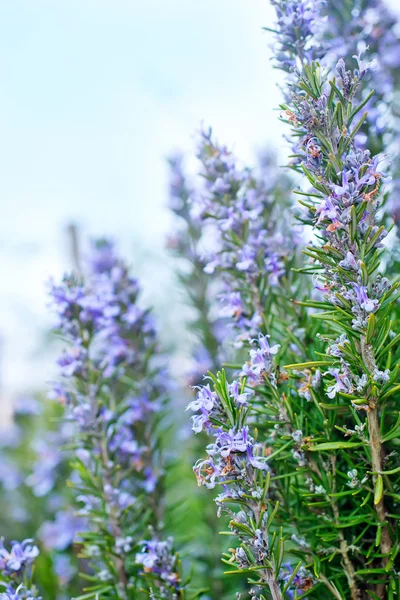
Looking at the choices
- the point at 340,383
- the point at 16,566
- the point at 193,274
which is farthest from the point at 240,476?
the point at 193,274

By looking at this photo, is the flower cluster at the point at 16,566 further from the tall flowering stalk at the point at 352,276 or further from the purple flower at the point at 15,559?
the tall flowering stalk at the point at 352,276

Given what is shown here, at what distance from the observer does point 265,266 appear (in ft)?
3.29

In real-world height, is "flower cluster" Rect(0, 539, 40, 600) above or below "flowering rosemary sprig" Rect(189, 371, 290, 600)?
below

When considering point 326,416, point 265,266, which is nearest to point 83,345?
point 265,266

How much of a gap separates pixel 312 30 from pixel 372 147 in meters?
0.40

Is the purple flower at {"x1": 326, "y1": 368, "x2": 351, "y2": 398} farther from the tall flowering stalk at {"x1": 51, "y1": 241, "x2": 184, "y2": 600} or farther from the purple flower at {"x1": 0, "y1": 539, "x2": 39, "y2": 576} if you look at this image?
the purple flower at {"x1": 0, "y1": 539, "x2": 39, "y2": 576}

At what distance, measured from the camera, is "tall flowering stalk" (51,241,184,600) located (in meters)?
1.00

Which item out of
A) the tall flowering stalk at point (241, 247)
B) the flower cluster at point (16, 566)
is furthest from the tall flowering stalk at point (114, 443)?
the tall flowering stalk at point (241, 247)

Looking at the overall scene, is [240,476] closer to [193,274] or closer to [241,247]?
[241,247]

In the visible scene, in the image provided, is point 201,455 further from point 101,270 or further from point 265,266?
Answer: point 265,266

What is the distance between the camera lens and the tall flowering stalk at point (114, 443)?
100 cm

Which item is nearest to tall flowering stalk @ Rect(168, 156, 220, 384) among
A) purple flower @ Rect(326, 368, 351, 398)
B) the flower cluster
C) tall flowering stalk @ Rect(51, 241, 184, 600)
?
tall flowering stalk @ Rect(51, 241, 184, 600)

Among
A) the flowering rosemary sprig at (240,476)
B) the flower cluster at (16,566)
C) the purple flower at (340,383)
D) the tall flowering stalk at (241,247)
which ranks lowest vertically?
the flower cluster at (16,566)

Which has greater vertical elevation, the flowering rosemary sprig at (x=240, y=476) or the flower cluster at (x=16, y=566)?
the flowering rosemary sprig at (x=240, y=476)
